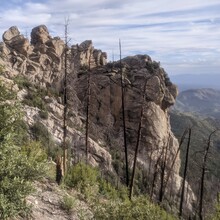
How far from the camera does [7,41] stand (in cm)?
6381

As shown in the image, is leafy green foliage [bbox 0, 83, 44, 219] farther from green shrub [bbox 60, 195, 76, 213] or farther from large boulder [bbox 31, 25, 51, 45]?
large boulder [bbox 31, 25, 51, 45]

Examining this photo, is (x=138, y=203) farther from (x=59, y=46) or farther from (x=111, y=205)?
(x=59, y=46)

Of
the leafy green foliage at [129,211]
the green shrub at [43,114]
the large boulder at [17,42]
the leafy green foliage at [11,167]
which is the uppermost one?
the large boulder at [17,42]

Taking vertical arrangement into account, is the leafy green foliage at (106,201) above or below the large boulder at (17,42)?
below

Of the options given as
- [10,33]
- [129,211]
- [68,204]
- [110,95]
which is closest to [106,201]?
[68,204]

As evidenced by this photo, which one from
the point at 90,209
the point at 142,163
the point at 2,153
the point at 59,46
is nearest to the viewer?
the point at 2,153

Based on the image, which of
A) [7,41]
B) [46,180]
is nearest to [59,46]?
[7,41]

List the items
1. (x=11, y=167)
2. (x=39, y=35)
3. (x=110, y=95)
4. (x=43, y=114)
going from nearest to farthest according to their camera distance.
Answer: (x=11, y=167) → (x=43, y=114) → (x=110, y=95) → (x=39, y=35)

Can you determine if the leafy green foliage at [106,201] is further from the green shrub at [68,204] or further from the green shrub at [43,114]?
the green shrub at [43,114]

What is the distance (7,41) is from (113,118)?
2135cm

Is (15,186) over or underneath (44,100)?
over

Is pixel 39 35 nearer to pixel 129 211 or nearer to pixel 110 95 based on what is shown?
pixel 110 95

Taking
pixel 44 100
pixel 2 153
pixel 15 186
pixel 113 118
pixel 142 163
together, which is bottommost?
pixel 142 163

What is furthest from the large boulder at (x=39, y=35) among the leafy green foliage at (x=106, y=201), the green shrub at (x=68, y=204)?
the green shrub at (x=68, y=204)
